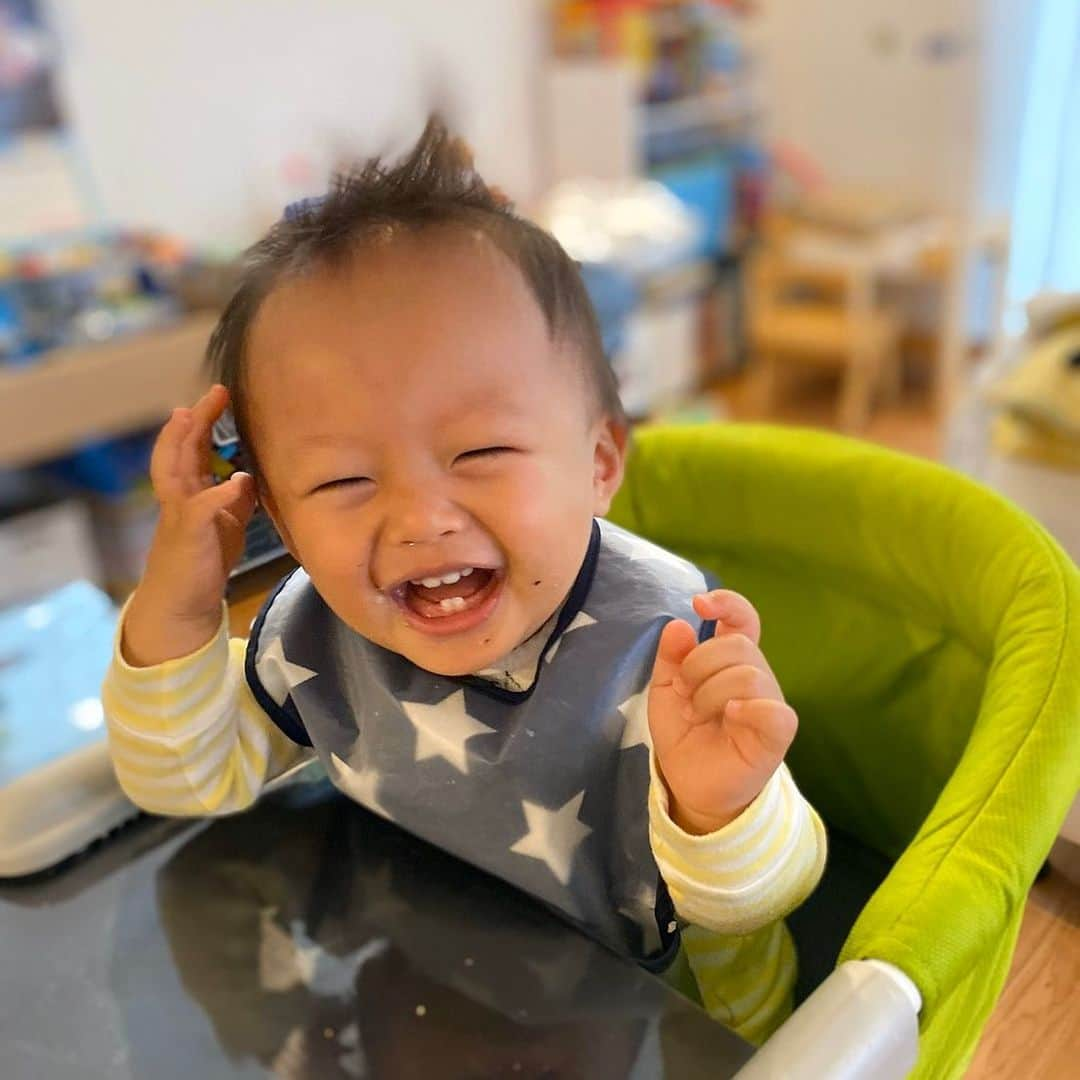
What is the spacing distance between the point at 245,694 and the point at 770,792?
0.97 feet

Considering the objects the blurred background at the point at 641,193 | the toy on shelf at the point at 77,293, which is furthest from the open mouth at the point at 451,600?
the toy on shelf at the point at 77,293

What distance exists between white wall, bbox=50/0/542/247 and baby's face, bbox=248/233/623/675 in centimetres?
171

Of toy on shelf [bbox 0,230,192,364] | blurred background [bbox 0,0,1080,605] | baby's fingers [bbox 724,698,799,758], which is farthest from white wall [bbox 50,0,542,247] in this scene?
baby's fingers [bbox 724,698,799,758]

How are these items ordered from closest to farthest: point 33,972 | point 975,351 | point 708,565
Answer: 1. point 33,972
2. point 708,565
3. point 975,351

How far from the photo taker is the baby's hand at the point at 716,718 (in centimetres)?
45

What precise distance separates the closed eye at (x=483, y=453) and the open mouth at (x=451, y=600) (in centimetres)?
5

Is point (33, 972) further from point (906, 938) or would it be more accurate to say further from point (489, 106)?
point (489, 106)

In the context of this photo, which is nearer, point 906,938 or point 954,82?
point 906,938

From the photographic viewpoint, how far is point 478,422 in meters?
0.49

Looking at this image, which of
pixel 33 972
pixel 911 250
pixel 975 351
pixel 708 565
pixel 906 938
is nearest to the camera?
pixel 906 938

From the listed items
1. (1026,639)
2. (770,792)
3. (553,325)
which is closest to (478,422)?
(553,325)

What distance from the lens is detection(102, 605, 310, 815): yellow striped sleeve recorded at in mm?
582

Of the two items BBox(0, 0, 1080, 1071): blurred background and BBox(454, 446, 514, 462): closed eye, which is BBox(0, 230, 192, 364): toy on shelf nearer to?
BBox(0, 0, 1080, 1071): blurred background

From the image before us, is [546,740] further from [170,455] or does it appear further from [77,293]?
[77,293]
